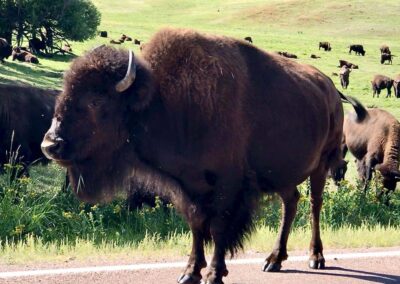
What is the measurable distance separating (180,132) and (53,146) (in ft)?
3.08

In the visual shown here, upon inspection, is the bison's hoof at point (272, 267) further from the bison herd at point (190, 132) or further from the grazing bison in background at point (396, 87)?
the grazing bison in background at point (396, 87)

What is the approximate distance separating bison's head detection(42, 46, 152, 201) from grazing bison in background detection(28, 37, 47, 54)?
45.8 m

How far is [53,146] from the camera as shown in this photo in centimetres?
562

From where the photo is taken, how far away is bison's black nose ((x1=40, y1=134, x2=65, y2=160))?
5.61 m

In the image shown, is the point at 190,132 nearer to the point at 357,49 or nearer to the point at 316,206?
the point at 316,206

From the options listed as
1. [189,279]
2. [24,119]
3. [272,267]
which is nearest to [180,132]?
[189,279]

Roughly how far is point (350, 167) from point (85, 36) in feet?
115

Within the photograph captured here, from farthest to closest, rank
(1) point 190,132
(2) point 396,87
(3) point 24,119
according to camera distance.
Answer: (2) point 396,87
(3) point 24,119
(1) point 190,132

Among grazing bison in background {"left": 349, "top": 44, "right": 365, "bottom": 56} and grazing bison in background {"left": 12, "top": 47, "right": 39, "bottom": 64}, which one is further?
grazing bison in background {"left": 349, "top": 44, "right": 365, "bottom": 56}

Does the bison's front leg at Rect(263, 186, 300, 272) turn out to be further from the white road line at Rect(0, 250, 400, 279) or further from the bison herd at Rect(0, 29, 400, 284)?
the white road line at Rect(0, 250, 400, 279)

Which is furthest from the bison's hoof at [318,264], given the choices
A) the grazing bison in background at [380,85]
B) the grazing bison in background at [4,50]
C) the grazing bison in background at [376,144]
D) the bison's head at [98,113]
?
the grazing bison in background at [380,85]

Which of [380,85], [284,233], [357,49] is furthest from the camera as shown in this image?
[357,49]

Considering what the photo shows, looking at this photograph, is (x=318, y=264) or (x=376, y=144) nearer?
(x=318, y=264)

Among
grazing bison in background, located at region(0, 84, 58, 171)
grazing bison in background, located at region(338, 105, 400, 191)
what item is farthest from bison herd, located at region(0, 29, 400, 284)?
grazing bison in background, located at region(338, 105, 400, 191)
